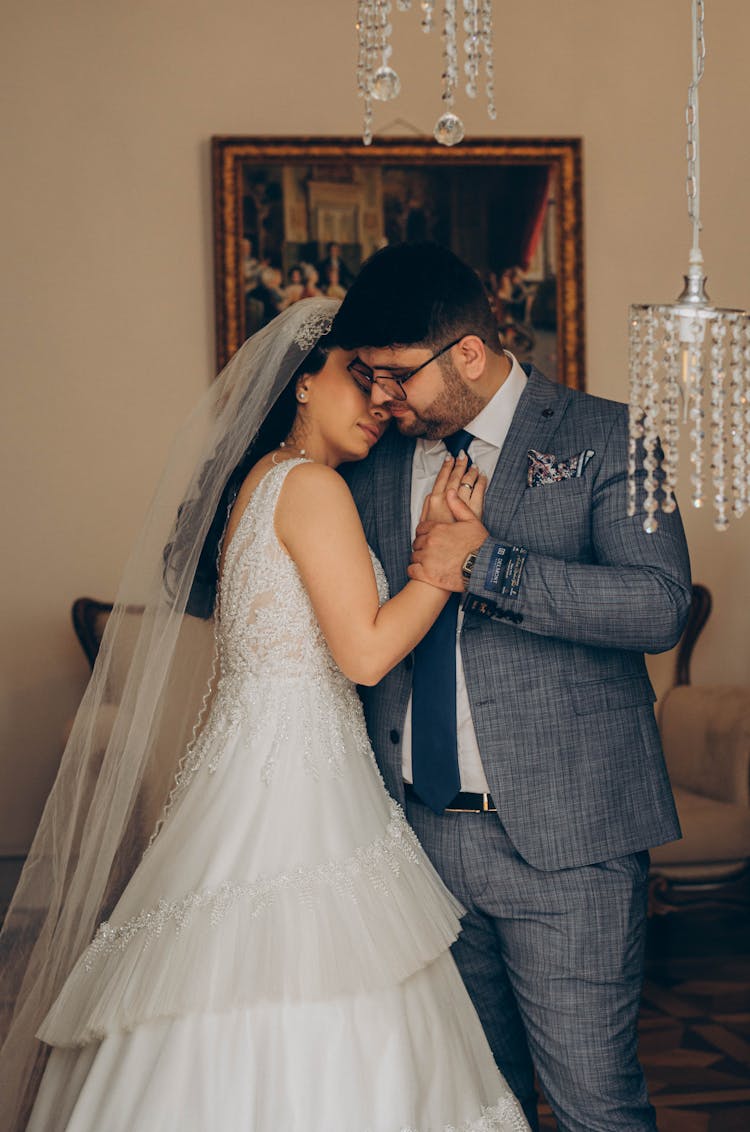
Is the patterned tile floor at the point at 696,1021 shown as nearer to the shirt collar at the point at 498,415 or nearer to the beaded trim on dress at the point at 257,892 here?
the beaded trim on dress at the point at 257,892

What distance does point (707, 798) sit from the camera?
15.4ft

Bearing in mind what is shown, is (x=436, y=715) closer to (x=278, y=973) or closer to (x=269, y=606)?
(x=269, y=606)

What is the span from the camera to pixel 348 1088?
1.89m

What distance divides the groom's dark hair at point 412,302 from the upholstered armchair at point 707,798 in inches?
104

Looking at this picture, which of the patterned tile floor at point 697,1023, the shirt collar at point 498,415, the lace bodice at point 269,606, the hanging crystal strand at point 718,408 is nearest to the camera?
the hanging crystal strand at point 718,408

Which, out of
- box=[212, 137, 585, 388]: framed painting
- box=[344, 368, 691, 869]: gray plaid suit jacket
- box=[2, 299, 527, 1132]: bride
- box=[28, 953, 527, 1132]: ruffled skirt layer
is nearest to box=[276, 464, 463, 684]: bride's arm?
box=[2, 299, 527, 1132]: bride

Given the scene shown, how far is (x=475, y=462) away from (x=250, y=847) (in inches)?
33.0

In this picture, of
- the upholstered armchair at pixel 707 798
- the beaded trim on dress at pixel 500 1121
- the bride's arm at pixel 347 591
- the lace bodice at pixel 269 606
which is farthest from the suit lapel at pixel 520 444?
the upholstered armchair at pixel 707 798

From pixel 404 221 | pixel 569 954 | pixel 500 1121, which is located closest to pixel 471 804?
pixel 569 954

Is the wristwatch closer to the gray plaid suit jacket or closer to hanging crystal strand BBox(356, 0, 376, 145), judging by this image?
the gray plaid suit jacket

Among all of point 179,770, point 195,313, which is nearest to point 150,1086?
point 179,770

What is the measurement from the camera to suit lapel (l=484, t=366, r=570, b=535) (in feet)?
7.43

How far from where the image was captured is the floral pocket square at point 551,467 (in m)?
2.21

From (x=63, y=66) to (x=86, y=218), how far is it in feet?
2.01
